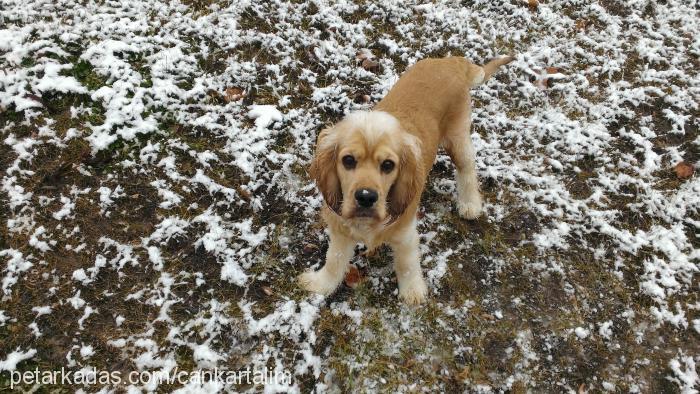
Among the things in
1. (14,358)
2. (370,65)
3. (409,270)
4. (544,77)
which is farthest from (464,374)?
(544,77)

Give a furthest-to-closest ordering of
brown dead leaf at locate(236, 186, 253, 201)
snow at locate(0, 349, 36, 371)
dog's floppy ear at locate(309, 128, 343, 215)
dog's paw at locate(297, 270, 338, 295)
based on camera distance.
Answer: brown dead leaf at locate(236, 186, 253, 201)
dog's paw at locate(297, 270, 338, 295)
snow at locate(0, 349, 36, 371)
dog's floppy ear at locate(309, 128, 343, 215)

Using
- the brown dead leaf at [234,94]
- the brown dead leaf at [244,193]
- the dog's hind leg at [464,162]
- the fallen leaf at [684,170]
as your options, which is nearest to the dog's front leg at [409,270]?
the dog's hind leg at [464,162]

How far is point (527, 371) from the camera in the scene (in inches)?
126

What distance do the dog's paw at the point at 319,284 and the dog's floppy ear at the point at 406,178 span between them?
865 mm

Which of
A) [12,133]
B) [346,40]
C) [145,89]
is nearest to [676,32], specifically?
[346,40]

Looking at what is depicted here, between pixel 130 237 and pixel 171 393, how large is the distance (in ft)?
4.13

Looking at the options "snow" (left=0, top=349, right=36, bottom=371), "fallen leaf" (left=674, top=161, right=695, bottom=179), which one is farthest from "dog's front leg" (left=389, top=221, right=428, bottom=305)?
"fallen leaf" (left=674, top=161, right=695, bottom=179)

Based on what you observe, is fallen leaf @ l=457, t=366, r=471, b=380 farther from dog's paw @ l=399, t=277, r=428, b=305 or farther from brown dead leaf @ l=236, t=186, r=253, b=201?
brown dead leaf @ l=236, t=186, r=253, b=201

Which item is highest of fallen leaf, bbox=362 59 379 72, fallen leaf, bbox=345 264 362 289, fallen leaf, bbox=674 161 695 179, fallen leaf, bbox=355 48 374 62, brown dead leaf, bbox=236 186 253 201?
fallen leaf, bbox=355 48 374 62

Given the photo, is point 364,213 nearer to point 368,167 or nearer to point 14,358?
point 368,167

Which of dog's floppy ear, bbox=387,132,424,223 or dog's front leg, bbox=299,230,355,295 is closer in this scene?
dog's floppy ear, bbox=387,132,424,223

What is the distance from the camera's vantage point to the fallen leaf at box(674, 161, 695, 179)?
441cm

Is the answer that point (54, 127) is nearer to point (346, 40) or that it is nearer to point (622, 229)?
point (346, 40)

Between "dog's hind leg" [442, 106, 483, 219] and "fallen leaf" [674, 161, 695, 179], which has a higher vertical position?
"dog's hind leg" [442, 106, 483, 219]
